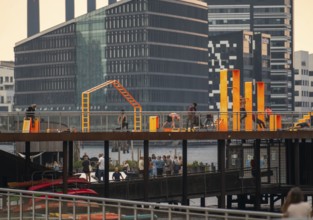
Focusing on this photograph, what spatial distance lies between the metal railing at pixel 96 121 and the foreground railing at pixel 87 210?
70.2 feet

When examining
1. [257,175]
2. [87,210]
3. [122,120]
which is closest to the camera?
[87,210]

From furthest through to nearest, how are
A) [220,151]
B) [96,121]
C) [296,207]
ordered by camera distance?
[220,151] < [96,121] < [296,207]

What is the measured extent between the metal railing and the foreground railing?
70.2 ft

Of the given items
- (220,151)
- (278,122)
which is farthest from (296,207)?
A: (278,122)

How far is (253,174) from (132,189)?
10.9 m

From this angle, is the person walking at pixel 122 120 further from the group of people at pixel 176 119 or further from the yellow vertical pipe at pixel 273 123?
the yellow vertical pipe at pixel 273 123

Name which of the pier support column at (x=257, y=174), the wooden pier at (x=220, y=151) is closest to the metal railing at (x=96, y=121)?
the wooden pier at (x=220, y=151)

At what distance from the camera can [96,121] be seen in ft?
172

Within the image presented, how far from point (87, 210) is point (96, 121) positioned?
95.9 ft

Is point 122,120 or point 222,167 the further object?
point 222,167

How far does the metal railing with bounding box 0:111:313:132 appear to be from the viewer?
47594 millimetres

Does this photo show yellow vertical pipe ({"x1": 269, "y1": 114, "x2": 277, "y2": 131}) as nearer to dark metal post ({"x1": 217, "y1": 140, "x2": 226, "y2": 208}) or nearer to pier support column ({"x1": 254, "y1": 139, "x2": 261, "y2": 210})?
dark metal post ({"x1": 217, "y1": 140, "x2": 226, "y2": 208})

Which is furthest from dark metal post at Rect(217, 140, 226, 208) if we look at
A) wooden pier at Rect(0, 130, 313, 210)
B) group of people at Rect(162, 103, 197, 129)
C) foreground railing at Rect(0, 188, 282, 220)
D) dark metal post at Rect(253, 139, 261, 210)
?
foreground railing at Rect(0, 188, 282, 220)

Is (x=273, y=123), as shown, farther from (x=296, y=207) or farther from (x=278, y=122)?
(x=296, y=207)
